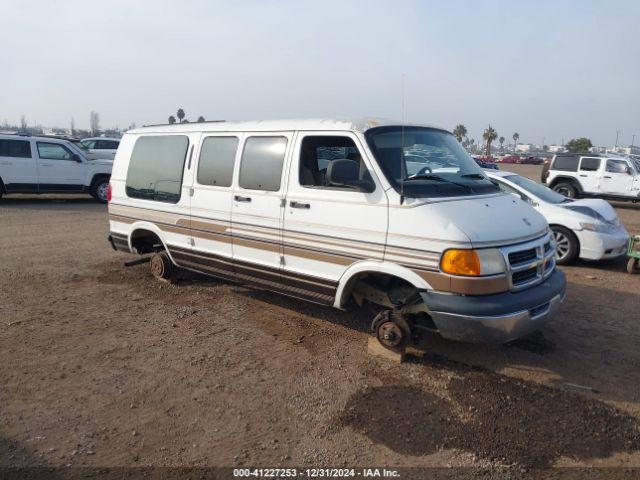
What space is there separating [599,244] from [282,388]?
6212 mm

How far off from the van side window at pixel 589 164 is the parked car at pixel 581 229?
969cm

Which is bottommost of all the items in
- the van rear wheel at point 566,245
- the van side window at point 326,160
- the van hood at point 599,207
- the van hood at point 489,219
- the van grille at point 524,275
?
the van rear wheel at point 566,245

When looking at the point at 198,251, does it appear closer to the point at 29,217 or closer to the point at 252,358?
the point at 252,358

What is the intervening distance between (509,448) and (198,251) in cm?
393

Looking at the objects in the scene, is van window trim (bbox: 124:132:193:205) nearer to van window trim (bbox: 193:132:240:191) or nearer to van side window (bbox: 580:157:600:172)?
van window trim (bbox: 193:132:240:191)

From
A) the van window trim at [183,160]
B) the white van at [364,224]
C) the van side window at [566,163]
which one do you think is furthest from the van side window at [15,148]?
the van side window at [566,163]

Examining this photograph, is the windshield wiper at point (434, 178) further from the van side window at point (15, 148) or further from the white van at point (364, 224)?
the van side window at point (15, 148)

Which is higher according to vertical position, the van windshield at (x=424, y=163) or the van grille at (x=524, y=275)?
the van windshield at (x=424, y=163)

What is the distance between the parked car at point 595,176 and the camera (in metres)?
16.4

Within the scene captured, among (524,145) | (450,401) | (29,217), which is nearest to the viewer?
(450,401)

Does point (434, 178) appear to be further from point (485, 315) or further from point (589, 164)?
point (589, 164)

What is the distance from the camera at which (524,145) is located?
582 ft

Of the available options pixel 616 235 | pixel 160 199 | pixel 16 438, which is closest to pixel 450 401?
pixel 16 438

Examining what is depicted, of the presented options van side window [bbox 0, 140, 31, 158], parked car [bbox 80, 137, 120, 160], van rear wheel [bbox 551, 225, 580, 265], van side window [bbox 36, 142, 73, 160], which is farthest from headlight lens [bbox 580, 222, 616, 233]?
parked car [bbox 80, 137, 120, 160]
